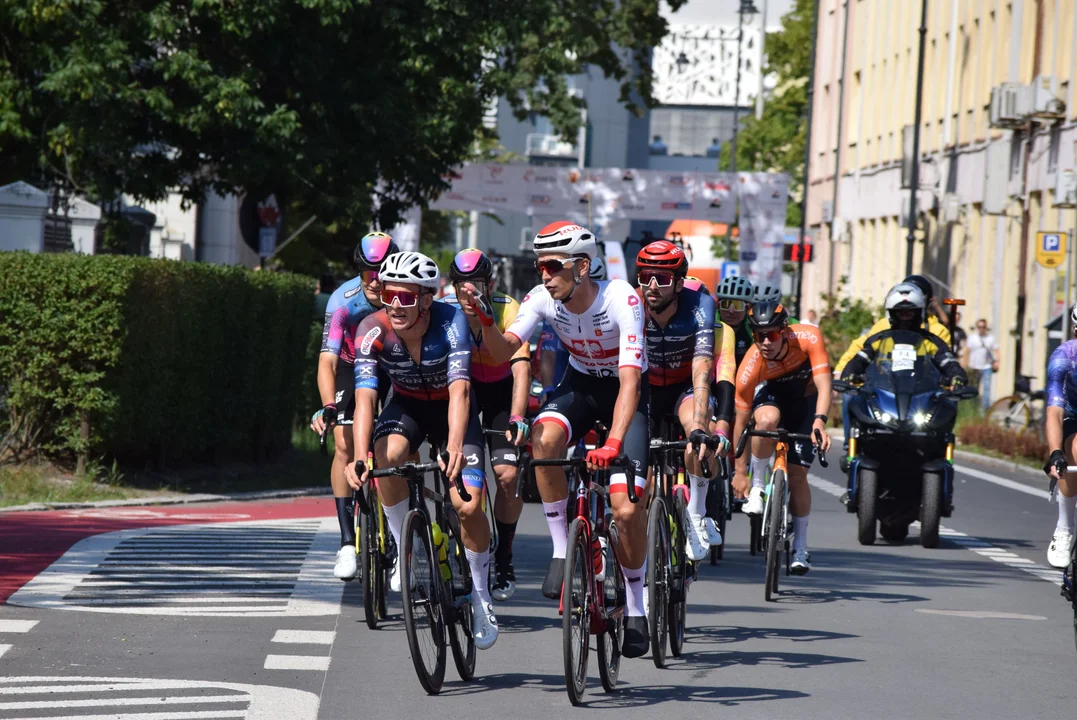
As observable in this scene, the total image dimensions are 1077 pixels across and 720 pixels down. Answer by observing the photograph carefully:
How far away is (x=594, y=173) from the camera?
4934 centimetres

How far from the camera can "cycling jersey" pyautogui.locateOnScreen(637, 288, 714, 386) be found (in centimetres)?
1069

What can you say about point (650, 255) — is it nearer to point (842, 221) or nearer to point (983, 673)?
point (983, 673)

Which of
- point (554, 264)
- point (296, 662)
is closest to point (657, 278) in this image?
point (554, 264)

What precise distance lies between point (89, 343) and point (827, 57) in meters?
51.6

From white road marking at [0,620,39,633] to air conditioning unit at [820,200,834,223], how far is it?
172 feet

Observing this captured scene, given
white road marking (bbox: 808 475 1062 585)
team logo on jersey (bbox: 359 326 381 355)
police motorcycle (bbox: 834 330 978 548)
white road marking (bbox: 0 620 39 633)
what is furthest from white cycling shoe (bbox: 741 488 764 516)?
white road marking (bbox: 0 620 39 633)

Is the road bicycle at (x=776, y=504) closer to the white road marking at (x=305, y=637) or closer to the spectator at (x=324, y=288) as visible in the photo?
the white road marking at (x=305, y=637)

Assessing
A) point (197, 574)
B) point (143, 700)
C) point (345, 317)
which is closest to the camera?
point (143, 700)

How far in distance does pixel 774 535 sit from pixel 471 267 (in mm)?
3333

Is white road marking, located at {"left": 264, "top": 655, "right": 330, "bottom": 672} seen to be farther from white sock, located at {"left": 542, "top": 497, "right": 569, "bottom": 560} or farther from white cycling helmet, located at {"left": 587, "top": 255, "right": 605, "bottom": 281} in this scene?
white cycling helmet, located at {"left": 587, "top": 255, "right": 605, "bottom": 281}

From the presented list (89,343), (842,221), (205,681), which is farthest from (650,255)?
(842,221)

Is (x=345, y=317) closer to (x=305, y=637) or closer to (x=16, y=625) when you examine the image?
(x=305, y=637)

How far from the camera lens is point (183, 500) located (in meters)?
18.0

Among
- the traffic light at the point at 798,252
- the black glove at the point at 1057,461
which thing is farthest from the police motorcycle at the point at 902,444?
the traffic light at the point at 798,252
